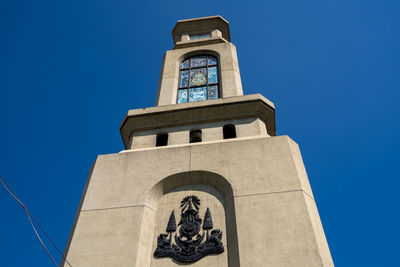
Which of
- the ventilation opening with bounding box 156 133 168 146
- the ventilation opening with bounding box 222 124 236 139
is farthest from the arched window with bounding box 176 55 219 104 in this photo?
the ventilation opening with bounding box 156 133 168 146

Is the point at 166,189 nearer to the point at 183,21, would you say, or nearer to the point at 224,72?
the point at 224,72

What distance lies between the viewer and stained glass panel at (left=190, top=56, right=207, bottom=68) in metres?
25.6

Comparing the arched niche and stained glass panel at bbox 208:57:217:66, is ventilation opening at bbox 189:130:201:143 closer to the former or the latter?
the arched niche

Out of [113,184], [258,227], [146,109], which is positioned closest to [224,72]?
[146,109]

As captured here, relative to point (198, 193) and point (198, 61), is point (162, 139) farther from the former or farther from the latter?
point (198, 61)

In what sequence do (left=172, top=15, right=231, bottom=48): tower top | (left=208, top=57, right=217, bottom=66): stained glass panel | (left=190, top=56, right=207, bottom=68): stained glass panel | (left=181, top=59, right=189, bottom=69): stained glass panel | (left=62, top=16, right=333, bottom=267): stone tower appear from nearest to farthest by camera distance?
(left=62, top=16, right=333, bottom=267): stone tower → (left=208, top=57, right=217, bottom=66): stained glass panel → (left=190, top=56, right=207, bottom=68): stained glass panel → (left=181, top=59, right=189, bottom=69): stained glass panel → (left=172, top=15, right=231, bottom=48): tower top

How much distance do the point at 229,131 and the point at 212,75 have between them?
19.5 ft

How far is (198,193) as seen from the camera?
15.8 meters

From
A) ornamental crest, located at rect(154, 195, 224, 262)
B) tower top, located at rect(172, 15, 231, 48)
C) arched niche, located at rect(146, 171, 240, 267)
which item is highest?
tower top, located at rect(172, 15, 231, 48)

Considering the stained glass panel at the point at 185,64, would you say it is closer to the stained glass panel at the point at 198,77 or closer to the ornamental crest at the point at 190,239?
the stained glass panel at the point at 198,77

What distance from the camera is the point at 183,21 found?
1238 inches

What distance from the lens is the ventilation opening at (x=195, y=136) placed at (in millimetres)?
19422

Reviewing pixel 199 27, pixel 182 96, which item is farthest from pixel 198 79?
pixel 199 27

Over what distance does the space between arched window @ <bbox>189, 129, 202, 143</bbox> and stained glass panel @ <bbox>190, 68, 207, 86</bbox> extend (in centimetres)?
514
